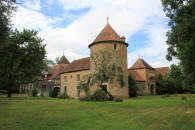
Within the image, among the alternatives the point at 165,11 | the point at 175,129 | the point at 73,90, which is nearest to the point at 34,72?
the point at 73,90

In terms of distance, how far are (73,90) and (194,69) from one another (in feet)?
102

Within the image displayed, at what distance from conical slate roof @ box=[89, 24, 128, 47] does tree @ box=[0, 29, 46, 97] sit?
1075 cm

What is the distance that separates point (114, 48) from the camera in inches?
1380

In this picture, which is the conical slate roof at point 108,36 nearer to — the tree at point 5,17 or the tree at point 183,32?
the tree at point 183,32

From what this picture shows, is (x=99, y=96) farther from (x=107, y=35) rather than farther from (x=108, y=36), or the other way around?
(x=107, y=35)

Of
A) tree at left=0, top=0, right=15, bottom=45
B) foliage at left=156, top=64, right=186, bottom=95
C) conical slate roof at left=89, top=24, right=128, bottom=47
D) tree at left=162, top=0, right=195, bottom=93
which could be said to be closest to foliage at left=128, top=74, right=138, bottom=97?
conical slate roof at left=89, top=24, right=128, bottom=47

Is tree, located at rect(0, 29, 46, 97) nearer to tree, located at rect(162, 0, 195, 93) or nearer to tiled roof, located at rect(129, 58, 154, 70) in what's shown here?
tree, located at rect(162, 0, 195, 93)

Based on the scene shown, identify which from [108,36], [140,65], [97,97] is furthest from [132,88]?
[97,97]

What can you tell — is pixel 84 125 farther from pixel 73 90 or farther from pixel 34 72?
pixel 73 90

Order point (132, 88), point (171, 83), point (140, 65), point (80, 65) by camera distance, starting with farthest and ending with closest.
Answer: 1. point (140, 65)
2. point (171, 83)
3. point (80, 65)
4. point (132, 88)

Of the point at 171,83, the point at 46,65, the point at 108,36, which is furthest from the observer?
the point at 171,83

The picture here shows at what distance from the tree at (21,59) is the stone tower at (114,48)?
10.5 meters

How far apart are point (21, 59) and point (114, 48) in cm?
1656

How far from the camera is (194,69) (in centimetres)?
1422
